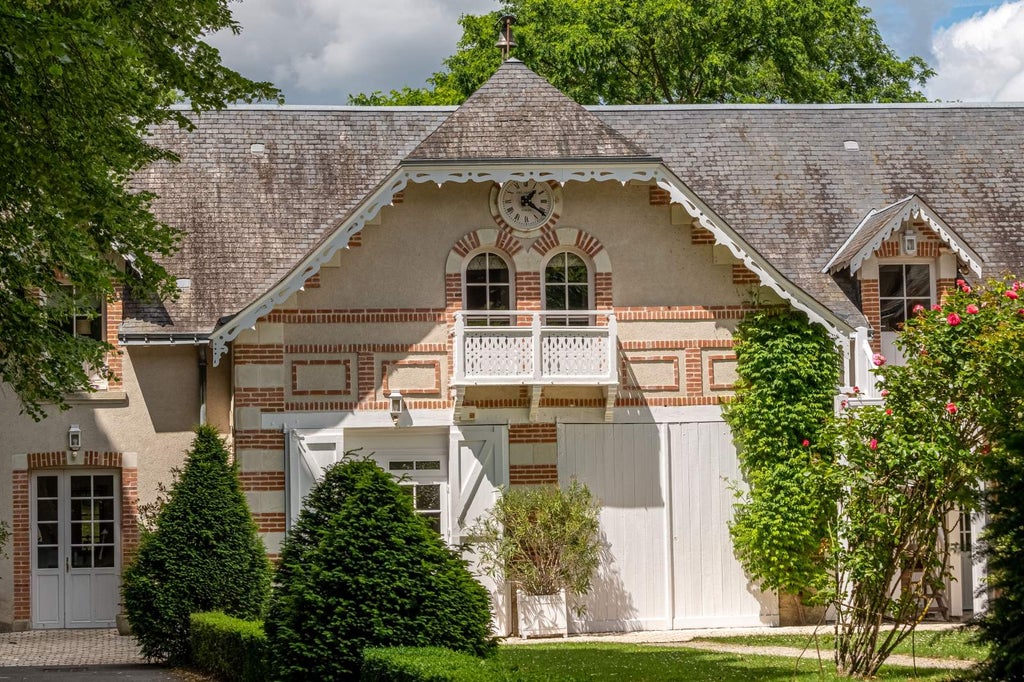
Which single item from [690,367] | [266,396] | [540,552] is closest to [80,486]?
[266,396]

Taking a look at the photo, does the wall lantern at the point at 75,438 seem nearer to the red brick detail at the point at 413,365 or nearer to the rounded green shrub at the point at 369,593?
the red brick detail at the point at 413,365

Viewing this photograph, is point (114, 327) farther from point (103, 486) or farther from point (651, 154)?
point (651, 154)

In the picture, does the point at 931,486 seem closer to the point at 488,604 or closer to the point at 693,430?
the point at 488,604

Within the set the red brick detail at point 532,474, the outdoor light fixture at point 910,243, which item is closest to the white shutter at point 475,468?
the red brick detail at point 532,474

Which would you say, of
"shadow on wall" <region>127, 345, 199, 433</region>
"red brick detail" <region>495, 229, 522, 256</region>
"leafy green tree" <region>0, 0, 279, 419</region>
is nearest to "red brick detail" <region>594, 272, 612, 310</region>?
"red brick detail" <region>495, 229, 522, 256</region>

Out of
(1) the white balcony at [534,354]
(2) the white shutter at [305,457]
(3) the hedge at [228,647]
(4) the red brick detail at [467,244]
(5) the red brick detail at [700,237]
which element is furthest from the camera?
(5) the red brick detail at [700,237]

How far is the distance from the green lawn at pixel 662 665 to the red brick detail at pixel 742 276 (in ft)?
18.4

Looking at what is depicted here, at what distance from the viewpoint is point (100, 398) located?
69.7 feet

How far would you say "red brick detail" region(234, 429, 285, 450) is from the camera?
20625 millimetres

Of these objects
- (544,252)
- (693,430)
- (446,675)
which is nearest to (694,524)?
(693,430)

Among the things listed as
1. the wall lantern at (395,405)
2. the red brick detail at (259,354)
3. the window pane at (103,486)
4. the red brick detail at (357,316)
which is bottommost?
the window pane at (103,486)

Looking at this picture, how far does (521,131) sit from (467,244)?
176cm

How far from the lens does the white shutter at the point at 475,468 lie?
20.8 meters

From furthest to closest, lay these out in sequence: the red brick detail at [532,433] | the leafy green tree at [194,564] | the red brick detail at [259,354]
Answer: the red brick detail at [532,433] < the red brick detail at [259,354] < the leafy green tree at [194,564]
